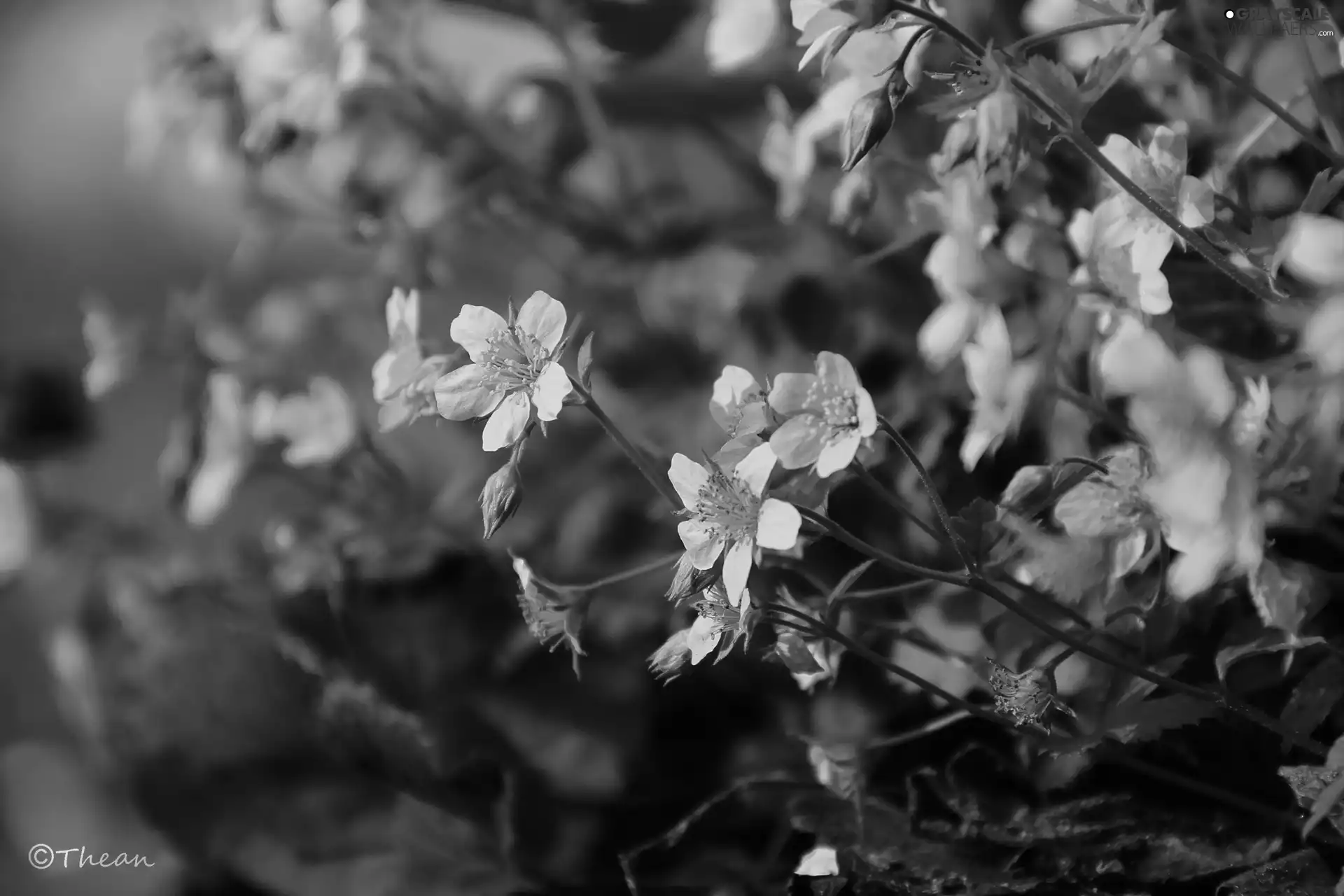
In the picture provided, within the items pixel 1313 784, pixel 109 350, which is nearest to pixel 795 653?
pixel 1313 784

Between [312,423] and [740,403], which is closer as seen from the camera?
[740,403]

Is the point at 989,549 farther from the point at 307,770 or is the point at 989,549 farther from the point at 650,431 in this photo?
the point at 307,770

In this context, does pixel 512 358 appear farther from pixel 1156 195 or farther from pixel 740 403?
pixel 1156 195

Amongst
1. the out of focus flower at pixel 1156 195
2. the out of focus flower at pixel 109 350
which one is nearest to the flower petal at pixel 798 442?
the out of focus flower at pixel 1156 195

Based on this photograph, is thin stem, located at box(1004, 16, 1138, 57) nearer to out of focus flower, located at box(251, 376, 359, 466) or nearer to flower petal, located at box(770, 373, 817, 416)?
flower petal, located at box(770, 373, 817, 416)

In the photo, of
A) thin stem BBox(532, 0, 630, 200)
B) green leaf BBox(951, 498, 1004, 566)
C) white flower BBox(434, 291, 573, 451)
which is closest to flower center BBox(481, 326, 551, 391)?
white flower BBox(434, 291, 573, 451)

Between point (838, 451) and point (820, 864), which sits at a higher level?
point (838, 451)
